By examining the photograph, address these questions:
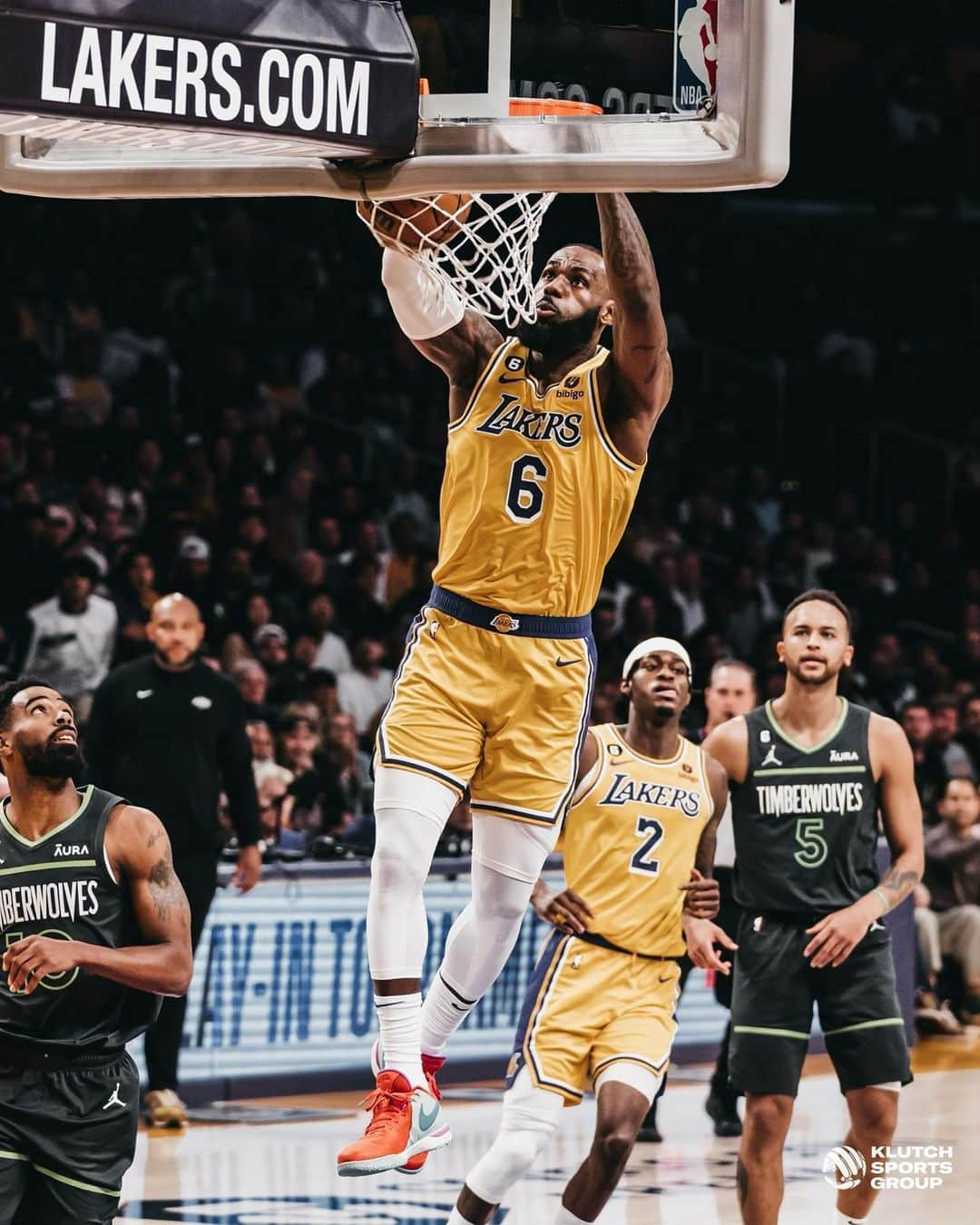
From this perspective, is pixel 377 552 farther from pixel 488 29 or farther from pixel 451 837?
pixel 488 29

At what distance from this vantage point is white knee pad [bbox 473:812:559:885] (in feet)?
19.1

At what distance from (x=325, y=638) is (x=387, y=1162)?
342 inches

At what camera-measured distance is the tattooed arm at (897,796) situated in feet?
25.8

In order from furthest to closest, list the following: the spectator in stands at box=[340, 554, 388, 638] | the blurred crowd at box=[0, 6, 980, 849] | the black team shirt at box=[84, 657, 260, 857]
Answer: the spectator in stands at box=[340, 554, 388, 638] → the blurred crowd at box=[0, 6, 980, 849] → the black team shirt at box=[84, 657, 260, 857]

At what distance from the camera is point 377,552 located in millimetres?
14961

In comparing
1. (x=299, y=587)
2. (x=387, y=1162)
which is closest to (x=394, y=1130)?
(x=387, y=1162)

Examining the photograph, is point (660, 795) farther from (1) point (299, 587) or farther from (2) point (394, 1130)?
(1) point (299, 587)

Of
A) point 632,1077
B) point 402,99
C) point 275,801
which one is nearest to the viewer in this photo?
point 402,99

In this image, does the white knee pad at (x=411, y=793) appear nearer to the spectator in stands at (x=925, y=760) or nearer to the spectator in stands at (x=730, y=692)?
the spectator in stands at (x=730, y=692)

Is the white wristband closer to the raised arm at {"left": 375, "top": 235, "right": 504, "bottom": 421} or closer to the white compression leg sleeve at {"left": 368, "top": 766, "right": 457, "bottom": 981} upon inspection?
the raised arm at {"left": 375, "top": 235, "right": 504, "bottom": 421}

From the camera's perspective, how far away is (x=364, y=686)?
13.8m

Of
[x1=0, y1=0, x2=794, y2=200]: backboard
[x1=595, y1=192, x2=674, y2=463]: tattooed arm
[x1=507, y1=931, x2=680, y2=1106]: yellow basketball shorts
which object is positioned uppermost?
[x1=0, y1=0, x2=794, y2=200]: backboard

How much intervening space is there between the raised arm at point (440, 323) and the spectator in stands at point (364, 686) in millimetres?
7918

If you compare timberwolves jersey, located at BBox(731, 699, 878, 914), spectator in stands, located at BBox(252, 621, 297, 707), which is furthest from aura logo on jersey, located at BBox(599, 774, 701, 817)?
spectator in stands, located at BBox(252, 621, 297, 707)
